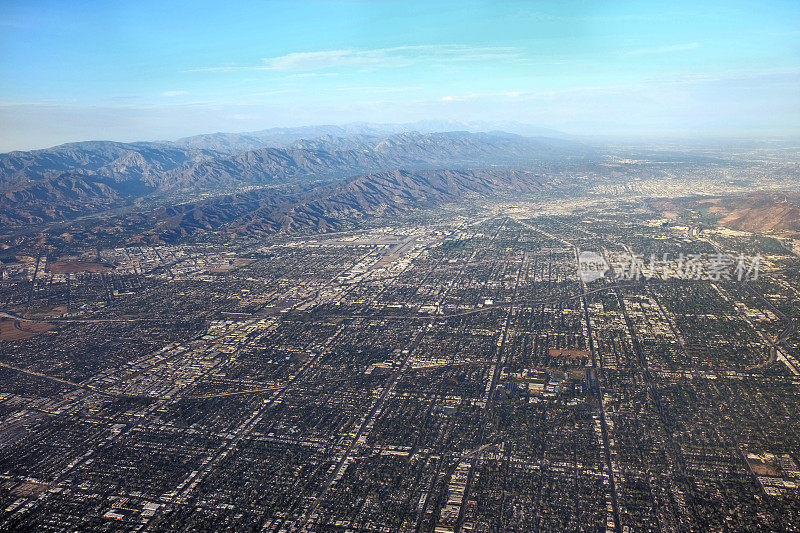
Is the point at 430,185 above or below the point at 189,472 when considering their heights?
above

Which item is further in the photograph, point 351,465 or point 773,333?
point 773,333

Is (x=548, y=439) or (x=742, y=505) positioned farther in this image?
(x=548, y=439)

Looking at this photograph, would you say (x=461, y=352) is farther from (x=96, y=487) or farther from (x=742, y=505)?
(x=96, y=487)

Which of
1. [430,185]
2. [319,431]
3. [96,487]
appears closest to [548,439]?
[319,431]

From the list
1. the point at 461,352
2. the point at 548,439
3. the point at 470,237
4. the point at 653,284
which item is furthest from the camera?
the point at 470,237

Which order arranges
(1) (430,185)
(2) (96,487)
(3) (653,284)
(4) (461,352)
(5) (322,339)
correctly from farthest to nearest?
(1) (430,185)
(3) (653,284)
(5) (322,339)
(4) (461,352)
(2) (96,487)

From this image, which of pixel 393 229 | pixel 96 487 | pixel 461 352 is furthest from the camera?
pixel 393 229

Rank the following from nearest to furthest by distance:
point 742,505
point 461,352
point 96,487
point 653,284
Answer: point 742,505 → point 96,487 → point 461,352 → point 653,284

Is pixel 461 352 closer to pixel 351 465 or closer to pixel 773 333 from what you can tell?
pixel 351 465

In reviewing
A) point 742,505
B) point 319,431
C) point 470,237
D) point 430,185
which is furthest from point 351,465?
point 430,185
